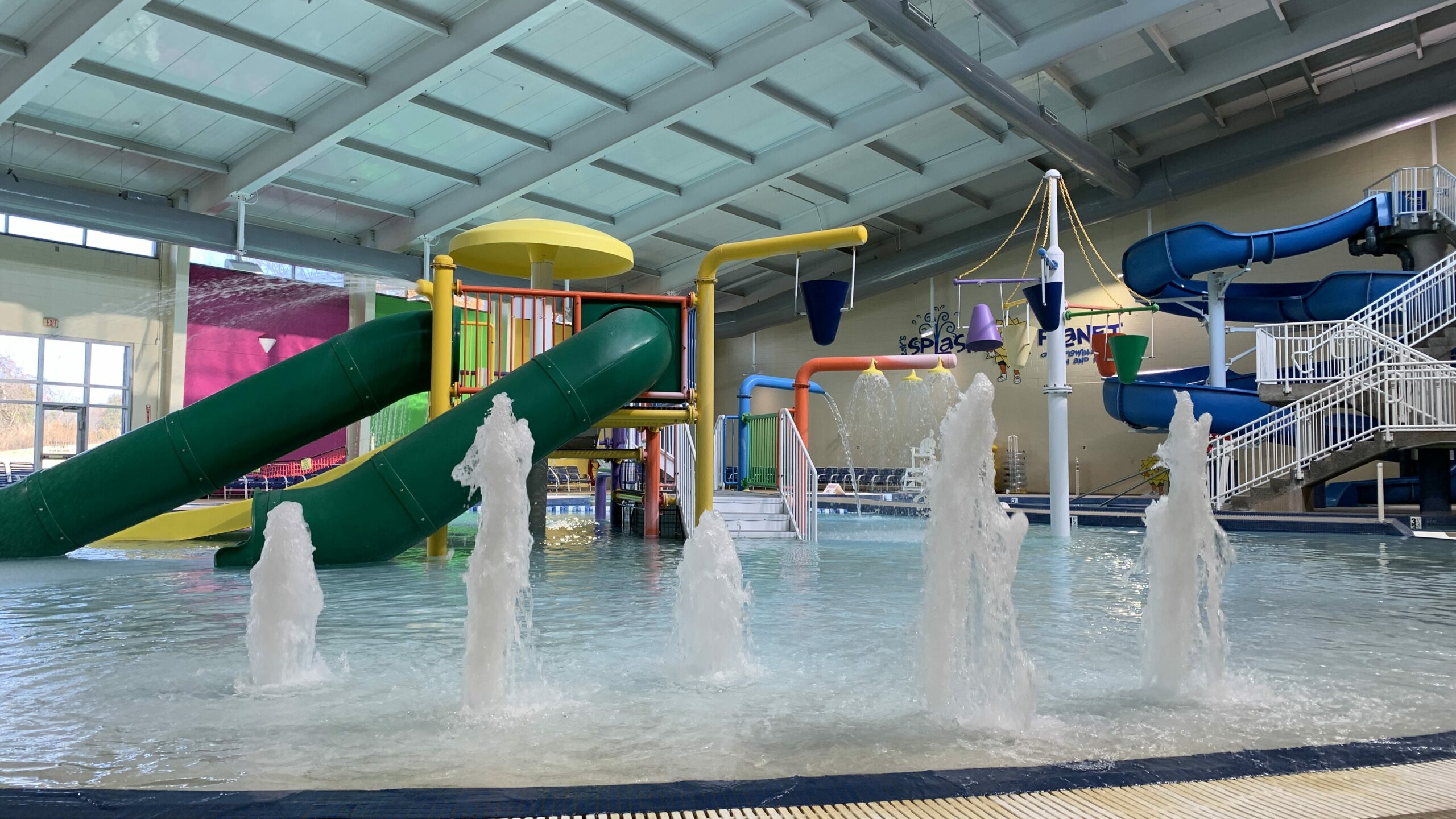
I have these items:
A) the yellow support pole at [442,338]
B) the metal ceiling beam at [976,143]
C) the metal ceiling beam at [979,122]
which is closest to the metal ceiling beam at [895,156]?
the metal ceiling beam at [976,143]

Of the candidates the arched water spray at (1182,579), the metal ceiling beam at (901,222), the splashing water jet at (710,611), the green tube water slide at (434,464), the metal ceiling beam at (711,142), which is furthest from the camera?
the metal ceiling beam at (901,222)

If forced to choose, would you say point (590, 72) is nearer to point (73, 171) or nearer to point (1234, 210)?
point (73, 171)

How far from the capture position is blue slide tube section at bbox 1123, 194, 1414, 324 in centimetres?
1508

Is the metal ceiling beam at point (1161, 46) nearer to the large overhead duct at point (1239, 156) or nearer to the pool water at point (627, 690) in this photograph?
the large overhead duct at point (1239, 156)

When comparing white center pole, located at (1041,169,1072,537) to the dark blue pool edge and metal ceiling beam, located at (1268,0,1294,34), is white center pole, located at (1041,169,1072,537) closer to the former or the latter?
metal ceiling beam, located at (1268,0,1294,34)

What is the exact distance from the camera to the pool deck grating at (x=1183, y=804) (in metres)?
1.80

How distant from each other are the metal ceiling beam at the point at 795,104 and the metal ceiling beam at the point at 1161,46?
4878mm

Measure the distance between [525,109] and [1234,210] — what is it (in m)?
14.6

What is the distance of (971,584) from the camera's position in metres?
3.62

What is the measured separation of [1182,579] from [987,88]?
38.5 ft

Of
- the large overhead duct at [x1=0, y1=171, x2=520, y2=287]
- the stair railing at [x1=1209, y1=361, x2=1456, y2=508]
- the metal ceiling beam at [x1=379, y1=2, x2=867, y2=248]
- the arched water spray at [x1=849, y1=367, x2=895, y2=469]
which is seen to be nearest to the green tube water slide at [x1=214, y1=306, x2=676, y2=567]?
the metal ceiling beam at [x1=379, y1=2, x2=867, y2=248]

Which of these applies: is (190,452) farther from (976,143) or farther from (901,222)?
(901,222)

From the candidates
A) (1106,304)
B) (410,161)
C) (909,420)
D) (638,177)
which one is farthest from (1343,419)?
(410,161)

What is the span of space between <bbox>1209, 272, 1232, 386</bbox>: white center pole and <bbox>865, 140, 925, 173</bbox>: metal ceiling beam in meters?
5.77
